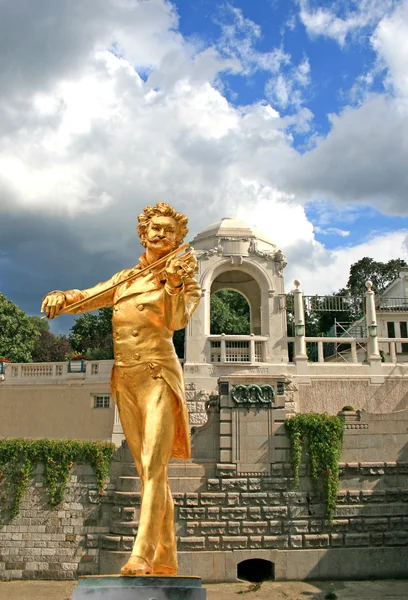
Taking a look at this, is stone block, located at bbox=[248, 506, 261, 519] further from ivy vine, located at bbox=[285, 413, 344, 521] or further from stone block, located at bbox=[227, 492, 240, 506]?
ivy vine, located at bbox=[285, 413, 344, 521]

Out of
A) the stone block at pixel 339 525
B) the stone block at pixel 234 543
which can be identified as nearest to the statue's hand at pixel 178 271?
the stone block at pixel 234 543

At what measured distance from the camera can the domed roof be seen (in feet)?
70.7

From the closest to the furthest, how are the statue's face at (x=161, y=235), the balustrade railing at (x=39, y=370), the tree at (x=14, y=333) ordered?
1. the statue's face at (x=161, y=235)
2. the balustrade railing at (x=39, y=370)
3. the tree at (x=14, y=333)

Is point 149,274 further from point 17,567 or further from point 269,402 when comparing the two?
point 17,567

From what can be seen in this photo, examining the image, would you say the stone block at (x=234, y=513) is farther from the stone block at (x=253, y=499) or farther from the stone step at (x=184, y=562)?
the stone step at (x=184, y=562)

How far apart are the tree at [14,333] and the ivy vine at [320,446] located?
2189 cm

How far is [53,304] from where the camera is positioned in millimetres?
6422

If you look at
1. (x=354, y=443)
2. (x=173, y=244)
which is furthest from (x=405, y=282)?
(x=173, y=244)

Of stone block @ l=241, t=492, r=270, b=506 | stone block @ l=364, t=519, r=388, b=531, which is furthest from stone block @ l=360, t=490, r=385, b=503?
stone block @ l=241, t=492, r=270, b=506

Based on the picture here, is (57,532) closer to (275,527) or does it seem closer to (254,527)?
(254,527)

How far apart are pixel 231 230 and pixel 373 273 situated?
1106 inches

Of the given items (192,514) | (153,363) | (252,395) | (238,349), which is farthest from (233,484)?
(153,363)

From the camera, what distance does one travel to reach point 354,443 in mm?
16719

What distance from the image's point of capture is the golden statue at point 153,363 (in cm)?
580
